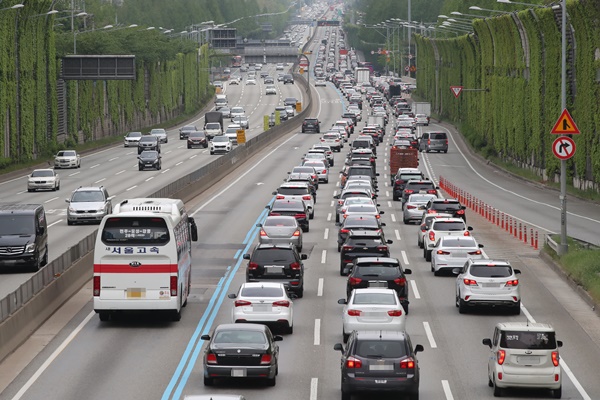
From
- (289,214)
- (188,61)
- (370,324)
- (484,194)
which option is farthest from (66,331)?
(188,61)

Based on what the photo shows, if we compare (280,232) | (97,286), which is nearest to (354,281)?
(97,286)

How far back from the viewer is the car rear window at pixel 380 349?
23734mm

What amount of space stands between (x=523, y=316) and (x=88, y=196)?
28.2 m

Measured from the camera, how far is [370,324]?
2959 centimetres

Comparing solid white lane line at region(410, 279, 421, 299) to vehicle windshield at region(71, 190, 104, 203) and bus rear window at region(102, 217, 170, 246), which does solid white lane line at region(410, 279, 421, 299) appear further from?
vehicle windshield at region(71, 190, 104, 203)

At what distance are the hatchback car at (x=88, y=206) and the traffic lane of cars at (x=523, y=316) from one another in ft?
50.0

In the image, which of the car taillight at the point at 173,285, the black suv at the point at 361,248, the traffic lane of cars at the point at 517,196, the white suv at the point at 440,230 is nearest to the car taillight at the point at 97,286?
the car taillight at the point at 173,285

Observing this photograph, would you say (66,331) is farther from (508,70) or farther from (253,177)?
(508,70)

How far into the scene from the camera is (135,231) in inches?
1251

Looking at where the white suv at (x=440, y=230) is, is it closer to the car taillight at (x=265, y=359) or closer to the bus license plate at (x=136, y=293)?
the bus license plate at (x=136, y=293)

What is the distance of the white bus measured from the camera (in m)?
31.6

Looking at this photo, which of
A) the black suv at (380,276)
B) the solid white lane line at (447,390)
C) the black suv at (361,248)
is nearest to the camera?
the solid white lane line at (447,390)

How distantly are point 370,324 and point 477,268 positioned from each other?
618 centimetres

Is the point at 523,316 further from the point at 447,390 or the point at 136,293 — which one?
the point at 136,293
